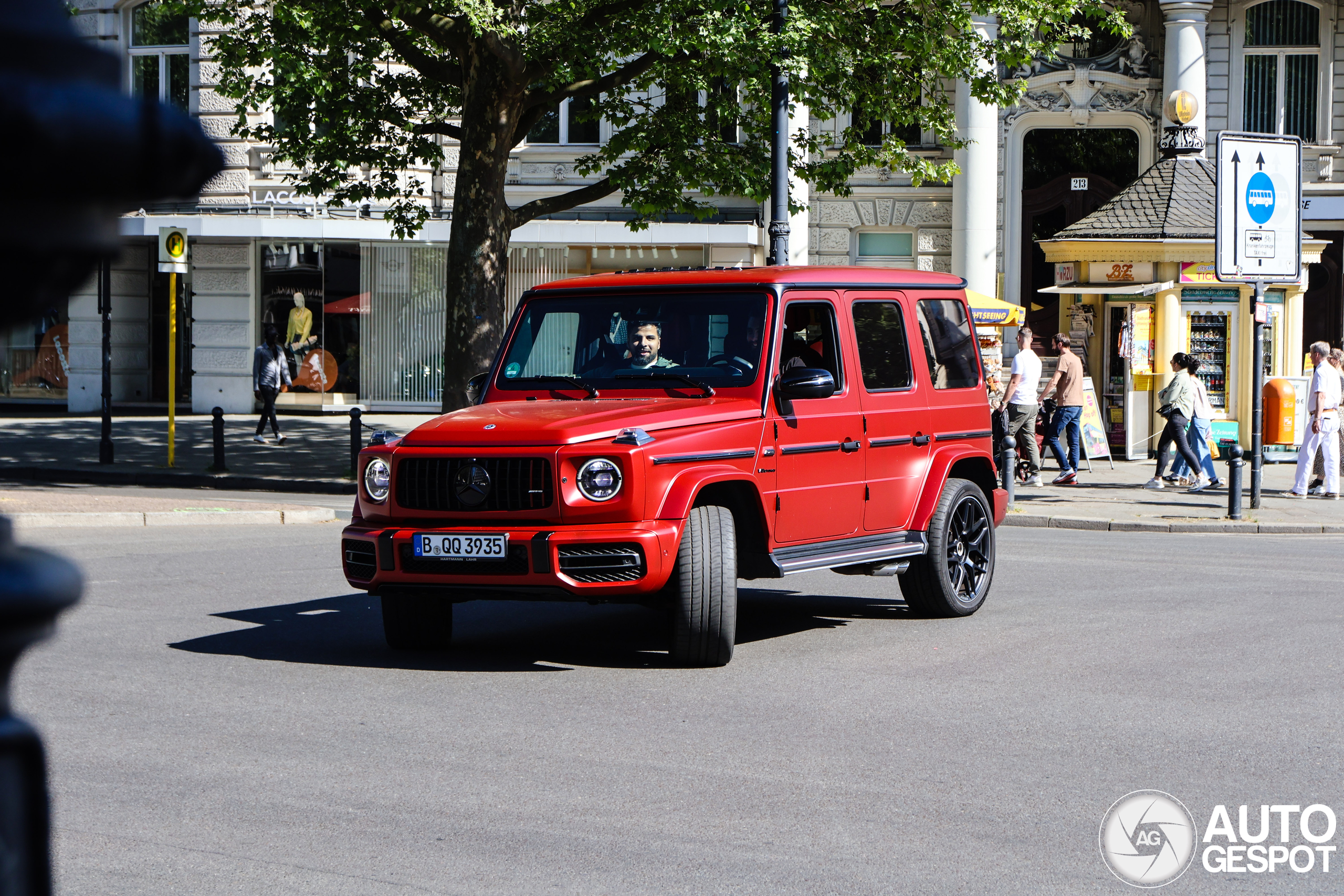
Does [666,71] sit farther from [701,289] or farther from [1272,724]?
[1272,724]

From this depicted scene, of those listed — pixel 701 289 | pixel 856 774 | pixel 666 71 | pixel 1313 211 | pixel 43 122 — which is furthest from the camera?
pixel 1313 211

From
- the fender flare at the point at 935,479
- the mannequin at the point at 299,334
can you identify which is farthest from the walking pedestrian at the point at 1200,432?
the mannequin at the point at 299,334

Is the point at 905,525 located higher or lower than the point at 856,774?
higher

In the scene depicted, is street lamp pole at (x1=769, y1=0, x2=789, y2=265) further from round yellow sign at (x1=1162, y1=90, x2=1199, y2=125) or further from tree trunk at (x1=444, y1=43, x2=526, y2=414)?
round yellow sign at (x1=1162, y1=90, x2=1199, y2=125)

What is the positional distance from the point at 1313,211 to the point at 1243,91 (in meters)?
2.68

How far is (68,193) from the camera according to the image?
2.63ft

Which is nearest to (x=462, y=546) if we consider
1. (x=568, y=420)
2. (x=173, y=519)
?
(x=568, y=420)

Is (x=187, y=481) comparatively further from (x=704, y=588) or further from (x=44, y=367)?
(x=44, y=367)

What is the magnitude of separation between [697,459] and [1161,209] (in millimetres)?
17322

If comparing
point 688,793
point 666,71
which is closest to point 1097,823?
point 688,793

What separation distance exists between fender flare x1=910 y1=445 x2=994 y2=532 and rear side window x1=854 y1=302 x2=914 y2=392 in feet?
1.60

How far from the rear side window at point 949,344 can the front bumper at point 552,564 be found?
9.56ft

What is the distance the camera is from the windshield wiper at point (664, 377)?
327 inches

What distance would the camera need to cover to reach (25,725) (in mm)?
821
